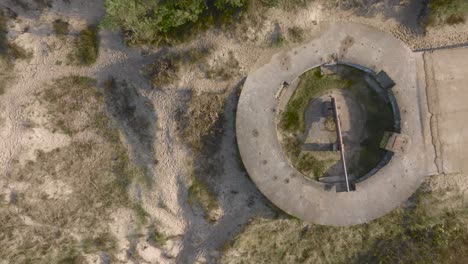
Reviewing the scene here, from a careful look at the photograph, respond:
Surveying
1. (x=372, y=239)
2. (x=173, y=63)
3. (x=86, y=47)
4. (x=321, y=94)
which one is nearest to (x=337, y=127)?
(x=321, y=94)

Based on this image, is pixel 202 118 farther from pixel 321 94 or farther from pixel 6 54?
pixel 6 54

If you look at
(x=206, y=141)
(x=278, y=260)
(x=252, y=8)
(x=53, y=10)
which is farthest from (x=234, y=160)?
(x=53, y=10)

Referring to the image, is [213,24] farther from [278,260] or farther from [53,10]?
[278,260]

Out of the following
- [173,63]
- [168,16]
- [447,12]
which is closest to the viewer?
[168,16]

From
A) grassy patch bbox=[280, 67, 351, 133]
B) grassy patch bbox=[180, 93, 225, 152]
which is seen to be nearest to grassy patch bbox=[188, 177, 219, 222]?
grassy patch bbox=[180, 93, 225, 152]

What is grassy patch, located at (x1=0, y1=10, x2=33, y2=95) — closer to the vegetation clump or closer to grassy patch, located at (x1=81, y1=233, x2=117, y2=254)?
the vegetation clump

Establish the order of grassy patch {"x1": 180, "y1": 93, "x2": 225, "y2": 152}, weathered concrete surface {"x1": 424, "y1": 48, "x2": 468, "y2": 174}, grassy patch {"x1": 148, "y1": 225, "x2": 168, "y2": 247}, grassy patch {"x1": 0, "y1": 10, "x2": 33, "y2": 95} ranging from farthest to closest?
grassy patch {"x1": 148, "y1": 225, "x2": 168, "y2": 247} → weathered concrete surface {"x1": 424, "y1": 48, "x2": 468, "y2": 174} → grassy patch {"x1": 0, "y1": 10, "x2": 33, "y2": 95} → grassy patch {"x1": 180, "y1": 93, "x2": 225, "y2": 152}

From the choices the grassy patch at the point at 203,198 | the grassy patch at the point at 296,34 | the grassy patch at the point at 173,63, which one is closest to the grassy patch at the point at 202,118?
the grassy patch at the point at 173,63
